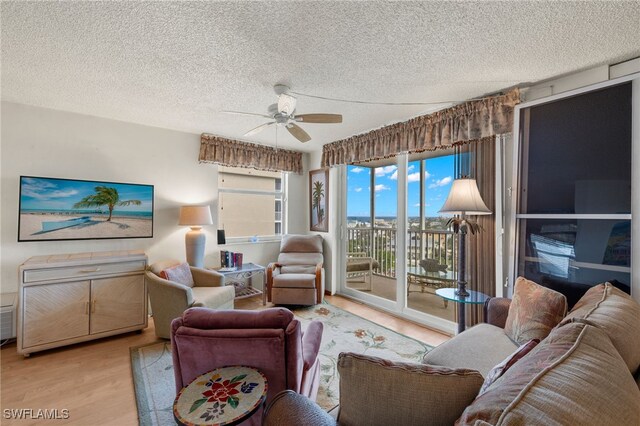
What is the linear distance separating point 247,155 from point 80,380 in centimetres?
306

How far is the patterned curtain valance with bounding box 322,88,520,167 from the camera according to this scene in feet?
7.88

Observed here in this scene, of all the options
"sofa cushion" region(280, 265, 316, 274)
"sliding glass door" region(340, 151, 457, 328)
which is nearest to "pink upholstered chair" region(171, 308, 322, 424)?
"sliding glass door" region(340, 151, 457, 328)

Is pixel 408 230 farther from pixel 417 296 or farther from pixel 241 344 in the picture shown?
pixel 241 344

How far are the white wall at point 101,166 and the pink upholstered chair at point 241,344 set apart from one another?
103 inches

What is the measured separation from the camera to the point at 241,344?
1283 mm

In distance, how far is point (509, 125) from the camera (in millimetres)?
2377

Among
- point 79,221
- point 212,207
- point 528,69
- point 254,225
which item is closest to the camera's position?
point 528,69

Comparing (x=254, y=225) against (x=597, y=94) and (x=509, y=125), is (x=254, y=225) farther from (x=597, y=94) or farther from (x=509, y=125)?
(x=597, y=94)

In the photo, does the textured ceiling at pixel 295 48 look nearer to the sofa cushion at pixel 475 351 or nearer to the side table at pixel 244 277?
the sofa cushion at pixel 475 351

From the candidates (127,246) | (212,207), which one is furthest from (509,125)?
(127,246)

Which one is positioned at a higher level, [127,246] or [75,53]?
[75,53]

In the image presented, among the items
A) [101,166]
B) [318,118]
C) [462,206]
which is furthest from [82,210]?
[462,206]

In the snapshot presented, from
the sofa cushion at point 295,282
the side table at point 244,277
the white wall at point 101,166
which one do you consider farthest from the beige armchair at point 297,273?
the white wall at point 101,166

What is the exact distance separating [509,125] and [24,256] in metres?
4.84
